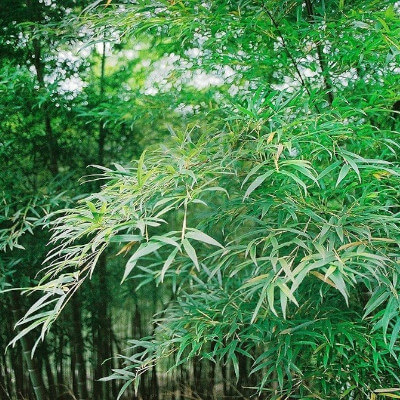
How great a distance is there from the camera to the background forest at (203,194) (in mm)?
1317

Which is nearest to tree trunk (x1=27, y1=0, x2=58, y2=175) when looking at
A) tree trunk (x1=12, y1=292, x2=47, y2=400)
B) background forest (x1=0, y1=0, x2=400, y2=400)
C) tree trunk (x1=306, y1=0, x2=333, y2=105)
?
background forest (x1=0, y1=0, x2=400, y2=400)

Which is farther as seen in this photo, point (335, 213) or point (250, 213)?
point (250, 213)

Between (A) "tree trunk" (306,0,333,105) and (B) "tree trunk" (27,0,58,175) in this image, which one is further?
(B) "tree trunk" (27,0,58,175)

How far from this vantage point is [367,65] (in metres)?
1.97

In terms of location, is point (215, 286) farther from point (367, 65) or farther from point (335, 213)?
point (367, 65)

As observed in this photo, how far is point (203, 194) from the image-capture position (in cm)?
201

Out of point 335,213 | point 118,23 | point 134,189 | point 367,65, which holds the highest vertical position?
point 118,23

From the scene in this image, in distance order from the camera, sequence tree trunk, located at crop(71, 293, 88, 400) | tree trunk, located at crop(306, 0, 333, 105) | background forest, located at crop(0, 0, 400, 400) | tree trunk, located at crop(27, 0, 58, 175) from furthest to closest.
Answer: tree trunk, located at crop(71, 293, 88, 400)
tree trunk, located at crop(27, 0, 58, 175)
tree trunk, located at crop(306, 0, 333, 105)
background forest, located at crop(0, 0, 400, 400)

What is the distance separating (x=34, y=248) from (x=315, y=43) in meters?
1.97

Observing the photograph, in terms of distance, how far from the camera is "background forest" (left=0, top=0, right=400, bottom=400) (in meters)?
1.32

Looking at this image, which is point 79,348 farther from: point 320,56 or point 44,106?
point 320,56

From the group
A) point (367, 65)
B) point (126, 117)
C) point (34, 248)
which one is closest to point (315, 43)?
point (367, 65)

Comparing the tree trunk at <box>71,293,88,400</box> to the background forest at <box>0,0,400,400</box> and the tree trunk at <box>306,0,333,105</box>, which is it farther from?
the tree trunk at <box>306,0,333,105</box>

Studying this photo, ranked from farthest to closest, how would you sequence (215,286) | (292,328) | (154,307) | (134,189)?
(154,307) → (215,286) → (292,328) → (134,189)
